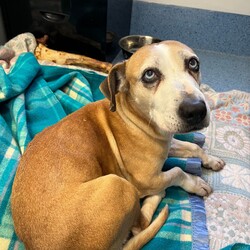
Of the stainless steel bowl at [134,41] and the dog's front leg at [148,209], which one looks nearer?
the dog's front leg at [148,209]

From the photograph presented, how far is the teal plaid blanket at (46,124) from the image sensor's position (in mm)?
1456

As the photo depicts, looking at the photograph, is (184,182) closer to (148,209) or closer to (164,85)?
(148,209)

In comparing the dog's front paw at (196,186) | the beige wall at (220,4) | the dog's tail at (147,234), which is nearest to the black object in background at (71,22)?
the beige wall at (220,4)

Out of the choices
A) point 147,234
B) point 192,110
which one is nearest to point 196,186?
point 147,234

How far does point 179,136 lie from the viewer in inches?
81.4

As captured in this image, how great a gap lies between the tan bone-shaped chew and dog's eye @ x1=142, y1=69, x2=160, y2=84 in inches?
45.1

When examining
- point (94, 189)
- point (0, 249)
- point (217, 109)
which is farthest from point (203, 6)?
point (0, 249)

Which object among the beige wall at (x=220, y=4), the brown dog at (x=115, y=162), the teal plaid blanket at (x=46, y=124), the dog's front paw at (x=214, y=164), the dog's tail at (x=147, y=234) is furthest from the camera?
the beige wall at (x=220, y=4)

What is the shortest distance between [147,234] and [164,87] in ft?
2.20

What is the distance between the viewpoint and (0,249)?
1.31 meters

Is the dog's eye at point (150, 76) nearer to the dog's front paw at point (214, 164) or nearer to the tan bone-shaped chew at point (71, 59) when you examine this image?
the dog's front paw at point (214, 164)

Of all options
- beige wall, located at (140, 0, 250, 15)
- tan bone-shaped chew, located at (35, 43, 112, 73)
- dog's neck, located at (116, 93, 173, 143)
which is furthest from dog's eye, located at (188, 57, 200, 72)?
beige wall, located at (140, 0, 250, 15)

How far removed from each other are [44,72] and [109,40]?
753 millimetres

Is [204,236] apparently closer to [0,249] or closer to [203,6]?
[0,249]
